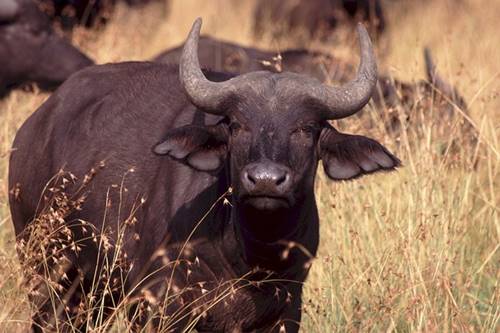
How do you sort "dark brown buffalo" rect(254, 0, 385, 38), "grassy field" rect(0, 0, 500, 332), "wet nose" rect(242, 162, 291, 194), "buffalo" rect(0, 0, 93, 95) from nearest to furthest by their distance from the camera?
"wet nose" rect(242, 162, 291, 194) → "grassy field" rect(0, 0, 500, 332) → "buffalo" rect(0, 0, 93, 95) → "dark brown buffalo" rect(254, 0, 385, 38)

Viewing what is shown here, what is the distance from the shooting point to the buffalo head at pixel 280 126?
5.45 meters

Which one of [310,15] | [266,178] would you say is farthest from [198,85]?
[310,15]

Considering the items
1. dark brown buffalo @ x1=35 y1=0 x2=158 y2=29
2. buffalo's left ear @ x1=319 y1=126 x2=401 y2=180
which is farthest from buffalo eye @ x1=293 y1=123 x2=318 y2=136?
dark brown buffalo @ x1=35 y1=0 x2=158 y2=29

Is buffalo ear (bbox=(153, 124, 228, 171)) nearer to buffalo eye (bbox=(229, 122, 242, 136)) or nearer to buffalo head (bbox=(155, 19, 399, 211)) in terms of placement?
buffalo head (bbox=(155, 19, 399, 211))

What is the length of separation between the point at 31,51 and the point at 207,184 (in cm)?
501

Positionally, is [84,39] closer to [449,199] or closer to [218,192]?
[449,199]

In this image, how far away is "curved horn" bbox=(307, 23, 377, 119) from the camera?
5570mm

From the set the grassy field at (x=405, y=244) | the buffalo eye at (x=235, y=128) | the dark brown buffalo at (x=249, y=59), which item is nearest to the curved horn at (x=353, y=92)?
the buffalo eye at (x=235, y=128)

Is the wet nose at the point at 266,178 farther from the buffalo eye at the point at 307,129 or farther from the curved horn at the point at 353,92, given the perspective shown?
the curved horn at the point at 353,92

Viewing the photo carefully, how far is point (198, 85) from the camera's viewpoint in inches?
219

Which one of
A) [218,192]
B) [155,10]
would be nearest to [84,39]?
[155,10]

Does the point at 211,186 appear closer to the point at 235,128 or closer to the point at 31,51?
the point at 235,128

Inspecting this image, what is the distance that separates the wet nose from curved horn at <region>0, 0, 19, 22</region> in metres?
5.91

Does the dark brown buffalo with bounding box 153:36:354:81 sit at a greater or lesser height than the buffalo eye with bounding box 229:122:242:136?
lesser
